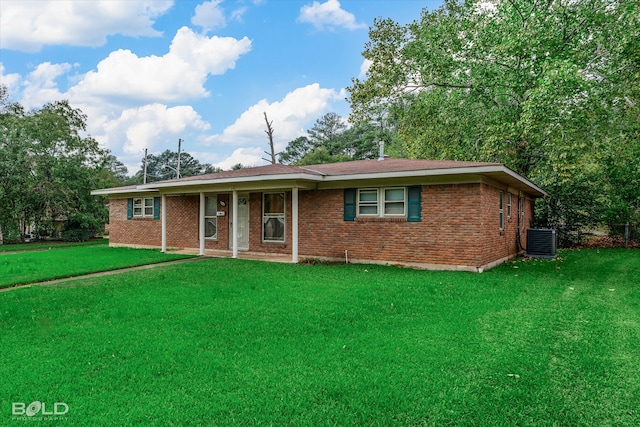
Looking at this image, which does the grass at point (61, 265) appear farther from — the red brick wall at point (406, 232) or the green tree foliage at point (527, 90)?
the green tree foliage at point (527, 90)

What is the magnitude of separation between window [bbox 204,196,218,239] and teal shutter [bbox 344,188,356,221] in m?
5.30

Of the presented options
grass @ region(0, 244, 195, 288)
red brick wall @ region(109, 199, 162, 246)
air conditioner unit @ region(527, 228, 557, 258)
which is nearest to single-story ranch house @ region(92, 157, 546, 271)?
air conditioner unit @ region(527, 228, 557, 258)

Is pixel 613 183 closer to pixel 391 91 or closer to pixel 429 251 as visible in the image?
pixel 391 91

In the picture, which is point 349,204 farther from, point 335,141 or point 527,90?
point 335,141

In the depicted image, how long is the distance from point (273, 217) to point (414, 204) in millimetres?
4792

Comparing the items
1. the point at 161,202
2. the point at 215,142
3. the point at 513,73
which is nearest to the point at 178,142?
the point at 215,142

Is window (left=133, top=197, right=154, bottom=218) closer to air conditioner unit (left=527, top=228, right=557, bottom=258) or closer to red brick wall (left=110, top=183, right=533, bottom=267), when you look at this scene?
red brick wall (left=110, top=183, right=533, bottom=267)

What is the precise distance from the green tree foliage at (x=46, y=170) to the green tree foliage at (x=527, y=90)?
16101mm

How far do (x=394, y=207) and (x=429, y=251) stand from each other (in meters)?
1.46

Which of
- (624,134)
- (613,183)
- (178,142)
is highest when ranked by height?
(178,142)

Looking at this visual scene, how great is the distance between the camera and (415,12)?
1750 cm

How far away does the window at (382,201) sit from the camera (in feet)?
33.4

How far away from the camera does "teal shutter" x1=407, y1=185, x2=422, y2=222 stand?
386 inches

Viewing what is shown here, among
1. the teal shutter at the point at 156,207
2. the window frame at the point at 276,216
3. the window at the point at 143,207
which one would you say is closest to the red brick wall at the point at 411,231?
the window frame at the point at 276,216
